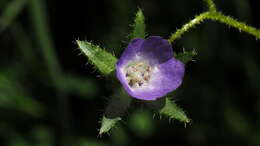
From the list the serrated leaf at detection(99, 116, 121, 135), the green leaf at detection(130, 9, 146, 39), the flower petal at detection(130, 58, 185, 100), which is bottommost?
the serrated leaf at detection(99, 116, 121, 135)

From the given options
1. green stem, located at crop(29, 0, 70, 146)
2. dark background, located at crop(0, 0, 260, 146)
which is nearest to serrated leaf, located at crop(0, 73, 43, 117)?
dark background, located at crop(0, 0, 260, 146)

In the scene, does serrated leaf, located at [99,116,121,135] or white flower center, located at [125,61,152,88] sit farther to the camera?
white flower center, located at [125,61,152,88]

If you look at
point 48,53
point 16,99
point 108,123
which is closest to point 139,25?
point 108,123

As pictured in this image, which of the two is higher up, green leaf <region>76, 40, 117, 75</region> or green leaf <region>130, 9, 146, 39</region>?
green leaf <region>130, 9, 146, 39</region>

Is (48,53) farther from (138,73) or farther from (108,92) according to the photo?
(138,73)

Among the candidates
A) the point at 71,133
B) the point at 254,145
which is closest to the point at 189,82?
the point at 254,145

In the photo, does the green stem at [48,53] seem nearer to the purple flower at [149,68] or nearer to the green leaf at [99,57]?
the purple flower at [149,68]

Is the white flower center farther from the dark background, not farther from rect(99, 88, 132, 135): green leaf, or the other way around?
the dark background

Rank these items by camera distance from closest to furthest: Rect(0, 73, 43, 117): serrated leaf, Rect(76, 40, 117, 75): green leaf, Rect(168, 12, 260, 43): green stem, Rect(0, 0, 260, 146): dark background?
Rect(76, 40, 117, 75): green leaf
Rect(168, 12, 260, 43): green stem
Rect(0, 73, 43, 117): serrated leaf
Rect(0, 0, 260, 146): dark background
